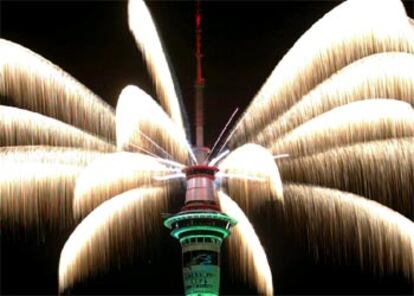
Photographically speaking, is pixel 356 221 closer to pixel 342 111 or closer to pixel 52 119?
pixel 342 111

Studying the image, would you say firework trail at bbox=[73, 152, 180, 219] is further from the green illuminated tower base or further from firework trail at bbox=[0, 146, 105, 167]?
the green illuminated tower base

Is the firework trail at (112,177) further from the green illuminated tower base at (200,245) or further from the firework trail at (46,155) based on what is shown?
the green illuminated tower base at (200,245)

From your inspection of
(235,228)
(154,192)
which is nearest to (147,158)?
(154,192)

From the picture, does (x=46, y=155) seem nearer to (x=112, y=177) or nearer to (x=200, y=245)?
(x=112, y=177)

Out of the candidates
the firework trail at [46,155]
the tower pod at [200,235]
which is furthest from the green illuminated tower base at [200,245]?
the firework trail at [46,155]

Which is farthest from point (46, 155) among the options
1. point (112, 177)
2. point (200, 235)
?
point (200, 235)

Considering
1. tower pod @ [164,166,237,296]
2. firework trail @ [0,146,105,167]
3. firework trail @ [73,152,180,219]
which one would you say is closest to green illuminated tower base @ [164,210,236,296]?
tower pod @ [164,166,237,296]
